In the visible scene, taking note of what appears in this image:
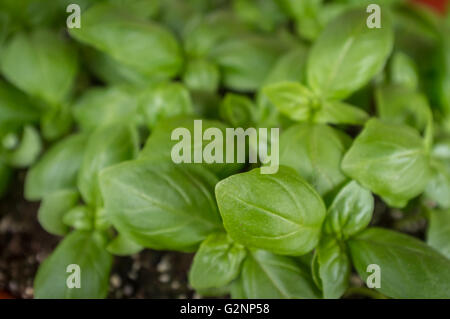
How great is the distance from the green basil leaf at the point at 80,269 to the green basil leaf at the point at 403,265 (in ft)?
0.86

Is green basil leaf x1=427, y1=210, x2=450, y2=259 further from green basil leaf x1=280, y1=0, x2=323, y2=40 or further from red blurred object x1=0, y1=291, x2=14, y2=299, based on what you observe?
red blurred object x1=0, y1=291, x2=14, y2=299

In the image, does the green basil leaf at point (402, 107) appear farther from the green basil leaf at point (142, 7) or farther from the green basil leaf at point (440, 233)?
the green basil leaf at point (142, 7)

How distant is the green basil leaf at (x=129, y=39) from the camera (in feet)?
1.87

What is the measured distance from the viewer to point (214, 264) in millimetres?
465


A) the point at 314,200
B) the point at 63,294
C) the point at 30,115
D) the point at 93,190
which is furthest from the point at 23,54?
the point at 314,200

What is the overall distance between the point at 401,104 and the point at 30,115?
486 mm

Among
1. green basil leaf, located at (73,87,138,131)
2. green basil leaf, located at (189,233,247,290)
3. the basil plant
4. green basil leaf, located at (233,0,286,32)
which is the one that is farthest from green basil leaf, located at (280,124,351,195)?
green basil leaf, located at (233,0,286,32)

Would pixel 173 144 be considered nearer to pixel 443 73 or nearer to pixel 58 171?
pixel 58 171

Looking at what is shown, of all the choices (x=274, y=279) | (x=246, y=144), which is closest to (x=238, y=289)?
(x=274, y=279)

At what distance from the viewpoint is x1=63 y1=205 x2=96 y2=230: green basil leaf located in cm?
53

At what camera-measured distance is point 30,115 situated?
0.65 m

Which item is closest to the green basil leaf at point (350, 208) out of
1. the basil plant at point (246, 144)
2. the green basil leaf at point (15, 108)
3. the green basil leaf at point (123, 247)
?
the basil plant at point (246, 144)

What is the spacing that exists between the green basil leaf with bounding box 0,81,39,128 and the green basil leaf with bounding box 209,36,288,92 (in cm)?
26

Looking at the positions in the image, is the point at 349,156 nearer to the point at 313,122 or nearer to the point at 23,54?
the point at 313,122
